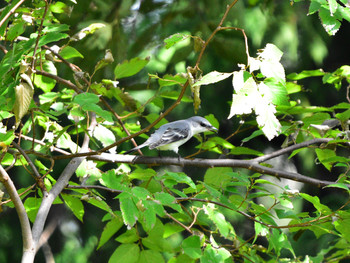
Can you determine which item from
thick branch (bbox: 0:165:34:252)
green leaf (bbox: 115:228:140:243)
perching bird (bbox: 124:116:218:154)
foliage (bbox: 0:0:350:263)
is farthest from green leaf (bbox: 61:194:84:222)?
perching bird (bbox: 124:116:218:154)

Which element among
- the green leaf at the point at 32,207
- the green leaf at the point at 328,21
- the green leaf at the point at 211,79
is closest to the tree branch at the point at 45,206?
the green leaf at the point at 32,207

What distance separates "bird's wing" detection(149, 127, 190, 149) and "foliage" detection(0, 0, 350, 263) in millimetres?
88

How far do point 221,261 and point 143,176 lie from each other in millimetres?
304

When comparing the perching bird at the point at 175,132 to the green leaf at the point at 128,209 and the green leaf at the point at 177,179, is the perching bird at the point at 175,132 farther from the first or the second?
the green leaf at the point at 128,209

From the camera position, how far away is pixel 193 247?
1.17 metres

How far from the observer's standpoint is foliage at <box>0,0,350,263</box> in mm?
971

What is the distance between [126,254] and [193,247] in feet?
0.71

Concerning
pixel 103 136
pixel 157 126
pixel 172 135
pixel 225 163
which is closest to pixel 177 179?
pixel 225 163

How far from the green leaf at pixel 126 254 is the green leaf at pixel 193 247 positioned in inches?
7.2

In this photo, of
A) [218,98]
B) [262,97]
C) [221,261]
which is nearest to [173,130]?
[218,98]

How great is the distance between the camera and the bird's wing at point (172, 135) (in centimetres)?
185

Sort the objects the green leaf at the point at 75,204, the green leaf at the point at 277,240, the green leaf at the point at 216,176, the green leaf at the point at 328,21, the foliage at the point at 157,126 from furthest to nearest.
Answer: the green leaf at the point at 216,176 < the green leaf at the point at 75,204 < the green leaf at the point at 277,240 < the green leaf at the point at 328,21 < the foliage at the point at 157,126

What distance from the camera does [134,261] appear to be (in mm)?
1284

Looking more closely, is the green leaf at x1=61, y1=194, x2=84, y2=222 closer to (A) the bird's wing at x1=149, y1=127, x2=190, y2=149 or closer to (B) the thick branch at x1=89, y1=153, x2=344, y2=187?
(B) the thick branch at x1=89, y1=153, x2=344, y2=187
